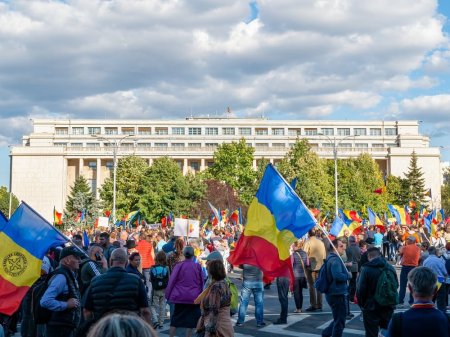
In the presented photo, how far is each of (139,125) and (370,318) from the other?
367 feet

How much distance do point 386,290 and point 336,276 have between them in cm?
158

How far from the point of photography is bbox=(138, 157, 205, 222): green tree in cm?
6819

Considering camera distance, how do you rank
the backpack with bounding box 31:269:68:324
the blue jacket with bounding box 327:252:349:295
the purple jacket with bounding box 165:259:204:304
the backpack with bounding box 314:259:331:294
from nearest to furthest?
the backpack with bounding box 31:269:68:324
the purple jacket with bounding box 165:259:204:304
the blue jacket with bounding box 327:252:349:295
the backpack with bounding box 314:259:331:294

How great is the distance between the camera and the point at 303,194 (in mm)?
65750

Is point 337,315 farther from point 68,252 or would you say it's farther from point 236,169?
point 236,169

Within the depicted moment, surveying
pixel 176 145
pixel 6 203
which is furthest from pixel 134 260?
pixel 176 145

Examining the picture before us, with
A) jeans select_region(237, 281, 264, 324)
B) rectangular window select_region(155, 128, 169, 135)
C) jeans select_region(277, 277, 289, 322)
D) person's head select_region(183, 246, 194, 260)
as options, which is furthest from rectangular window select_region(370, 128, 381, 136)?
person's head select_region(183, 246, 194, 260)

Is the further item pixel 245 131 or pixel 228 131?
pixel 245 131

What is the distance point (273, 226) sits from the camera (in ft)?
31.8

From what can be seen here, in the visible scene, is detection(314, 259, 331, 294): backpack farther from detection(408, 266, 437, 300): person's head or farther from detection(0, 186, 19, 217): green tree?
detection(0, 186, 19, 217): green tree

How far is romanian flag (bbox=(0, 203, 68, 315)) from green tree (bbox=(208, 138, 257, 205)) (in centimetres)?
7038

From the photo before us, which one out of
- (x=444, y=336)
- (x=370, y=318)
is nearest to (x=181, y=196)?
(x=370, y=318)

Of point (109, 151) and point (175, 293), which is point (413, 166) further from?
point (175, 293)

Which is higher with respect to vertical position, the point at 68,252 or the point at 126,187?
the point at 126,187
